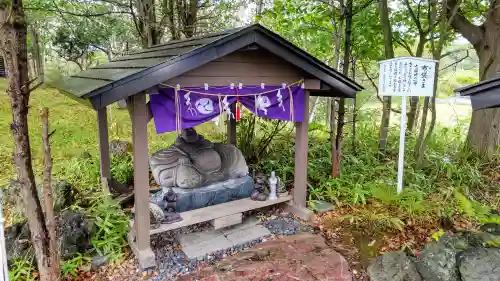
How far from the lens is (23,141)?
304cm

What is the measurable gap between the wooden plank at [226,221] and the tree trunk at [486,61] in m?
6.18

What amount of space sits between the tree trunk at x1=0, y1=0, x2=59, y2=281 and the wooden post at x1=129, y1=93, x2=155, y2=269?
1.07 meters

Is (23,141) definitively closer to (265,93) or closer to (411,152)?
(265,93)

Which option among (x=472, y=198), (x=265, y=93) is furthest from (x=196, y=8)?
(x=472, y=198)

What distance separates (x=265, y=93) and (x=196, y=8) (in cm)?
518

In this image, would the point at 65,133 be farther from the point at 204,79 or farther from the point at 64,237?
the point at 204,79

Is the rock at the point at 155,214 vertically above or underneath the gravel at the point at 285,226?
above

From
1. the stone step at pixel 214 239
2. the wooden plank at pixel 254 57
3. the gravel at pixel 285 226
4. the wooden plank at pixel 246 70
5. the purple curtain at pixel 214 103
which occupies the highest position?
the wooden plank at pixel 254 57

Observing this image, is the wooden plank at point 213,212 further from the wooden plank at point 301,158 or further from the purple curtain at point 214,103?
the purple curtain at point 214,103

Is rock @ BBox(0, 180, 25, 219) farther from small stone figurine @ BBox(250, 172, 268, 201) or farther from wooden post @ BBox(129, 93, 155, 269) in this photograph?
small stone figurine @ BBox(250, 172, 268, 201)

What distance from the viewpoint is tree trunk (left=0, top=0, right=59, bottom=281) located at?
2.78 m

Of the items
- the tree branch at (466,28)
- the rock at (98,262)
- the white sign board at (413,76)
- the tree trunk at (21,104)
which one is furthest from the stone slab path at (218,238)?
the tree branch at (466,28)

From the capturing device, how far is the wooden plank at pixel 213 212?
4539mm

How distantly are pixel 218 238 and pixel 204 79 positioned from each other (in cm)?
239
